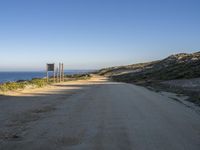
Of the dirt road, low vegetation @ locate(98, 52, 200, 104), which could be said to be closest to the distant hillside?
low vegetation @ locate(98, 52, 200, 104)

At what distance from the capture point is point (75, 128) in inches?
457

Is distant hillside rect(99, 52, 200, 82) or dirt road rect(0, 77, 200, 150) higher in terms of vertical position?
distant hillside rect(99, 52, 200, 82)

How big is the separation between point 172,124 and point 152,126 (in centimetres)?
85

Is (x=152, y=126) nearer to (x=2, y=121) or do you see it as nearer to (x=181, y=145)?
(x=181, y=145)

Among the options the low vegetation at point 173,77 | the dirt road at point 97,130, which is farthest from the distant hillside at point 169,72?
the dirt road at point 97,130

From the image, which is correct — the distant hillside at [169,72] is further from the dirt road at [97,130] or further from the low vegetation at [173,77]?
the dirt road at [97,130]

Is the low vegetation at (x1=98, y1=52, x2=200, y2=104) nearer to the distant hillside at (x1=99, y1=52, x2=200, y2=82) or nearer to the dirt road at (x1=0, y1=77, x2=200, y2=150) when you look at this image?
the distant hillside at (x1=99, y1=52, x2=200, y2=82)

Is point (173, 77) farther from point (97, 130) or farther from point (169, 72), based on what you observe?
point (97, 130)

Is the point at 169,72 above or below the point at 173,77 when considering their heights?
above

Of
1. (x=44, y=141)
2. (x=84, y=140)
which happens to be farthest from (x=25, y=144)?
(x=84, y=140)

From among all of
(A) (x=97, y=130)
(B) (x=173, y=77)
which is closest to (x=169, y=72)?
(B) (x=173, y=77)

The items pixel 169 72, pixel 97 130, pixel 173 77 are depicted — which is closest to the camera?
pixel 97 130

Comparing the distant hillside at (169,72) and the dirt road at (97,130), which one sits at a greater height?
the distant hillside at (169,72)

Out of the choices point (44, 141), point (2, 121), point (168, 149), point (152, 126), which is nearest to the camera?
point (168, 149)
